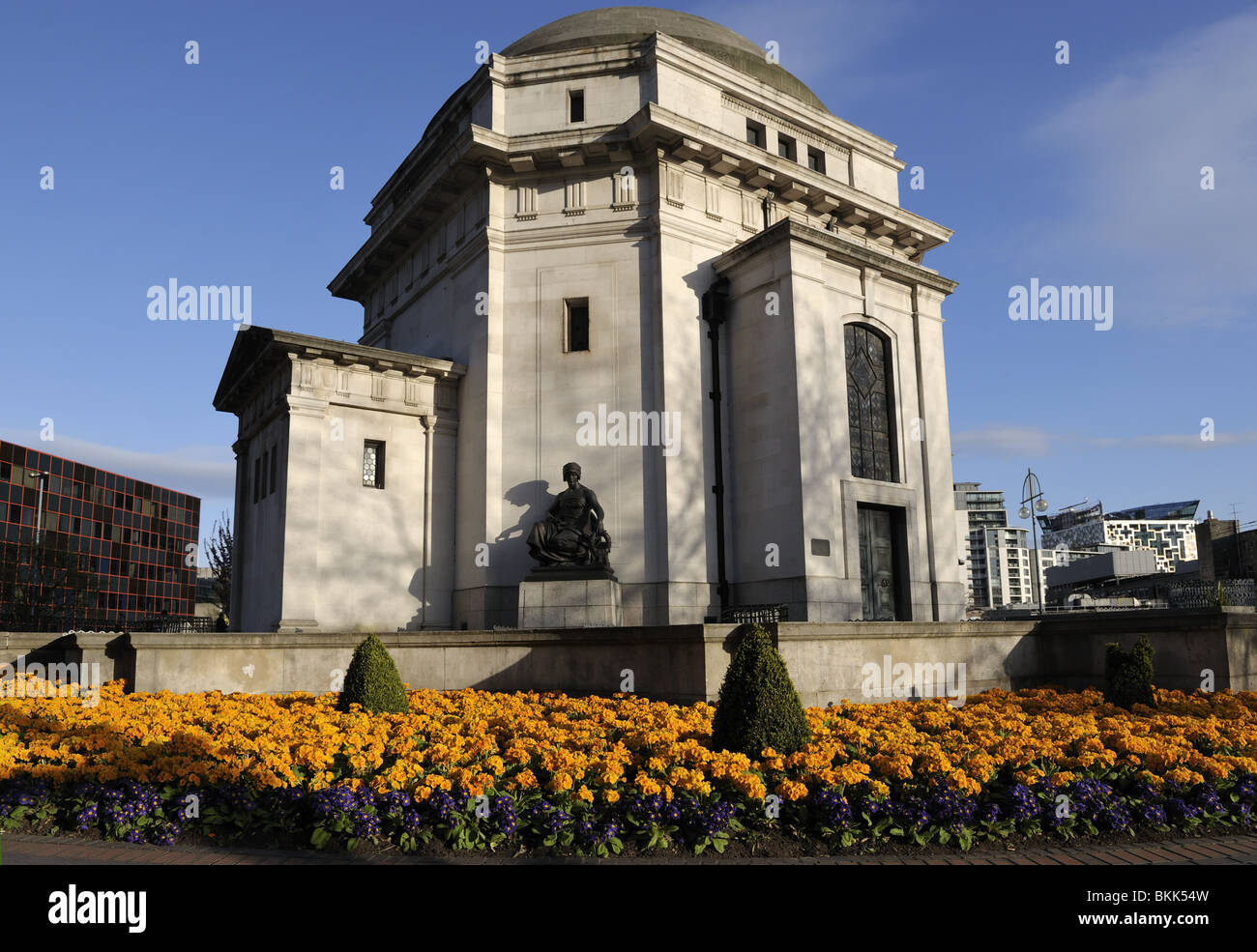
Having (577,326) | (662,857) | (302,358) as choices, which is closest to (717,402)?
(577,326)

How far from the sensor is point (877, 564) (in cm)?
2566

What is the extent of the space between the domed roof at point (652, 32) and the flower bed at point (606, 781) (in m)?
25.5

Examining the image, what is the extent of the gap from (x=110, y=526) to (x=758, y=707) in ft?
368

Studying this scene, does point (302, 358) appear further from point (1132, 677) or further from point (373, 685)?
point (1132, 677)

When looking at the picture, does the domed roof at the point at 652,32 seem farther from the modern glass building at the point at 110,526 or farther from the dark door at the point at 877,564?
the modern glass building at the point at 110,526

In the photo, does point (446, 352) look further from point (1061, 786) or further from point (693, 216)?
point (1061, 786)

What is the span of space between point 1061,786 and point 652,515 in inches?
663

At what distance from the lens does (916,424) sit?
27828mm

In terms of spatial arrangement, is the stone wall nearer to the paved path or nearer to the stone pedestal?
the stone pedestal

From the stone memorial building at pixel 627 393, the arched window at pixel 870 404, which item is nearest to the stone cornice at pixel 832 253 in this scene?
the stone memorial building at pixel 627 393

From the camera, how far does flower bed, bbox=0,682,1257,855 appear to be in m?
7.75

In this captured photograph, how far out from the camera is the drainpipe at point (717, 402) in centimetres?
Answer: 2495
